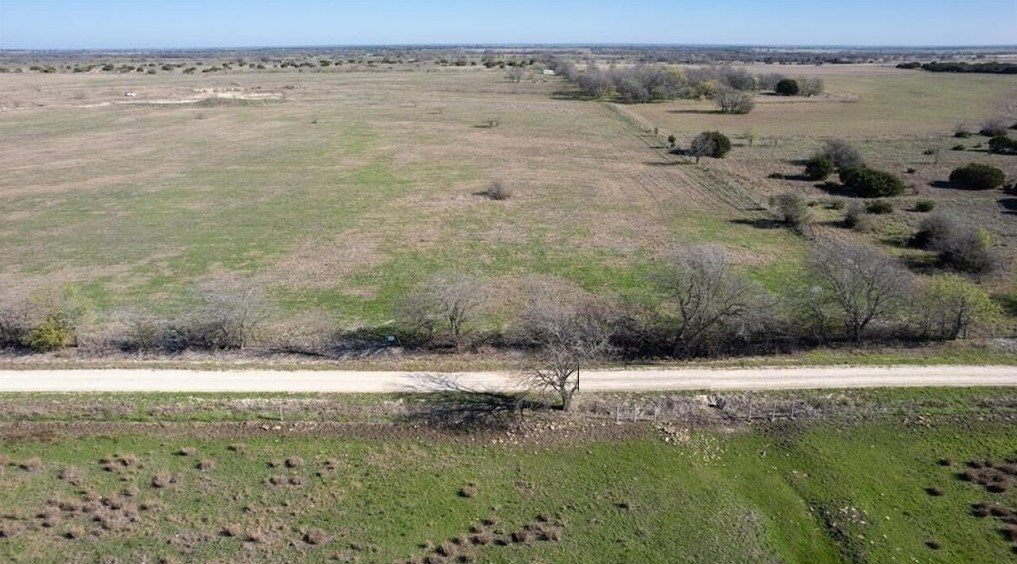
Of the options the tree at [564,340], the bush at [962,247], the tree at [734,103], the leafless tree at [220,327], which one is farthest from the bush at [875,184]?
the tree at [734,103]

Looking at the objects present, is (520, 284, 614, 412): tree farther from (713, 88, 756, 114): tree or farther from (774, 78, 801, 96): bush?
(774, 78, 801, 96): bush

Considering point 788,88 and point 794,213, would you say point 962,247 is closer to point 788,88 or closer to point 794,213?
point 794,213

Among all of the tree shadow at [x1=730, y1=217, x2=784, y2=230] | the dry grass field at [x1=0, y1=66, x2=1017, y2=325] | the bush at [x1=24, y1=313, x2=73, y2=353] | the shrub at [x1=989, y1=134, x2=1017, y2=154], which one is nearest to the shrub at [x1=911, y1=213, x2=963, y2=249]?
the dry grass field at [x1=0, y1=66, x2=1017, y2=325]

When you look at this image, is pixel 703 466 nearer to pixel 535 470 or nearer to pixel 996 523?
pixel 535 470

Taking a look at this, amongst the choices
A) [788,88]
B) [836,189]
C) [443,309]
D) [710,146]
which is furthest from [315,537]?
[788,88]

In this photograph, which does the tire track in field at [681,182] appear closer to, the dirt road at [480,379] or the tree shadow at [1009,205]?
the tree shadow at [1009,205]

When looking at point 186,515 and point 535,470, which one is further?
point 535,470

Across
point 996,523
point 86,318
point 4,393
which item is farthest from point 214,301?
point 996,523
